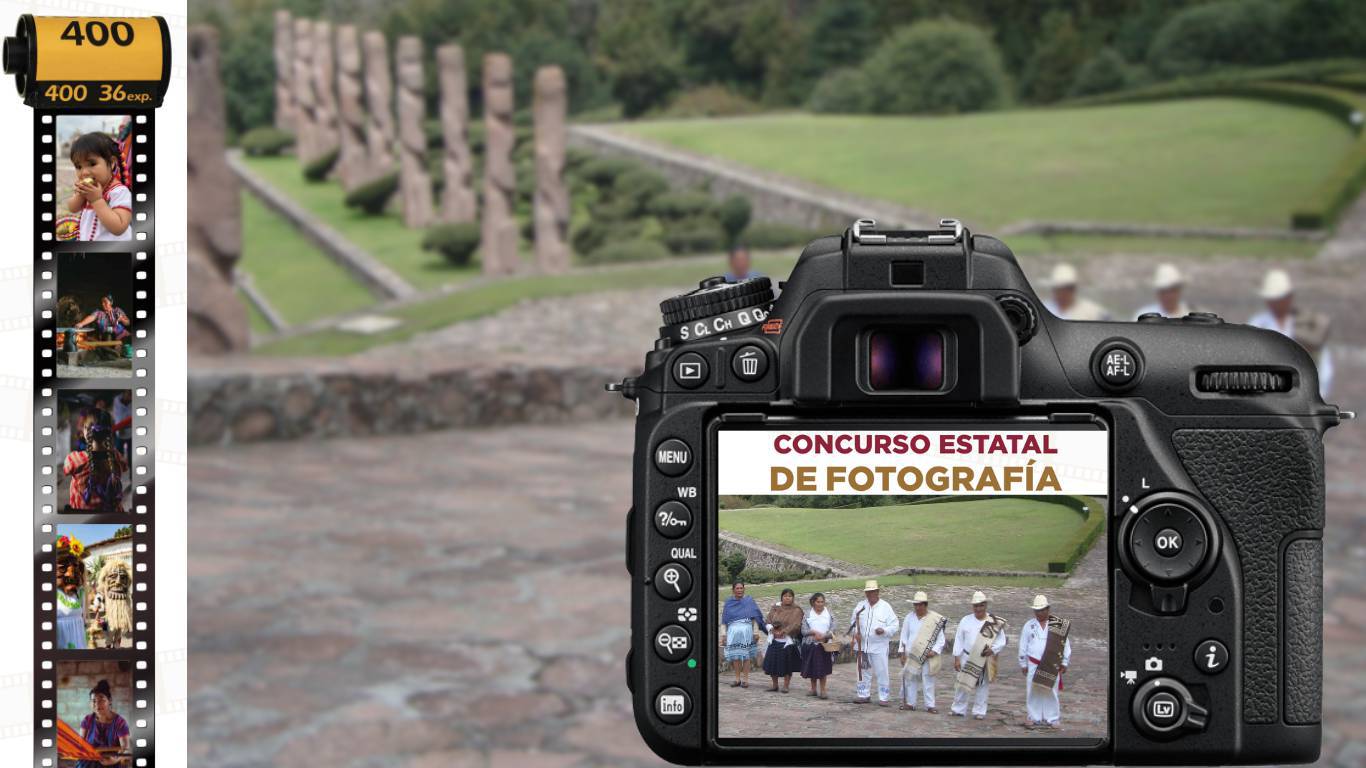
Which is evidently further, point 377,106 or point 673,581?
point 377,106

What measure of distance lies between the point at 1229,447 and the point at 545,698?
4986 millimetres

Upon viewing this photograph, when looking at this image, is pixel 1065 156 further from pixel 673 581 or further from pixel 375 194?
pixel 673 581

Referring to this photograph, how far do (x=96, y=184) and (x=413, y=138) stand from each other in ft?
73.3

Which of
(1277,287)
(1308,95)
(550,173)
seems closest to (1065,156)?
(1308,95)

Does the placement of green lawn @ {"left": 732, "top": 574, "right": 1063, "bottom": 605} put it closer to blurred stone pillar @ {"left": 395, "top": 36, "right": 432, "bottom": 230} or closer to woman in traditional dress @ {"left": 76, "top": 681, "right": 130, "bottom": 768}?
woman in traditional dress @ {"left": 76, "top": 681, "right": 130, "bottom": 768}

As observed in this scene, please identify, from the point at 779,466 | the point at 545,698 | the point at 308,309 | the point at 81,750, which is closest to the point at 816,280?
the point at 779,466

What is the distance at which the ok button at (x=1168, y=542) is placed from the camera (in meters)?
1.33

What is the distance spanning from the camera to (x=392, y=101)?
27391 mm

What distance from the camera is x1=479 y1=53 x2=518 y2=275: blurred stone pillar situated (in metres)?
19.9

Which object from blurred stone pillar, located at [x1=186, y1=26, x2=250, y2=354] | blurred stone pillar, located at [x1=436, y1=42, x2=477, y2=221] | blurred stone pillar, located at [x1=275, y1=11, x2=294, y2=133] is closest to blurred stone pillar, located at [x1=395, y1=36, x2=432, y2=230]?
blurred stone pillar, located at [x1=436, y1=42, x2=477, y2=221]

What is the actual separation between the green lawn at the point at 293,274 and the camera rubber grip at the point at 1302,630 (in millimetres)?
20989

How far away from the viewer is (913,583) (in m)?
1.29

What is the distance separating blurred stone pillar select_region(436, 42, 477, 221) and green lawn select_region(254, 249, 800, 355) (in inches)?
120

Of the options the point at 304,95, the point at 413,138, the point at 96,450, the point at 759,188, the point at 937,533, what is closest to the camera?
the point at 937,533
